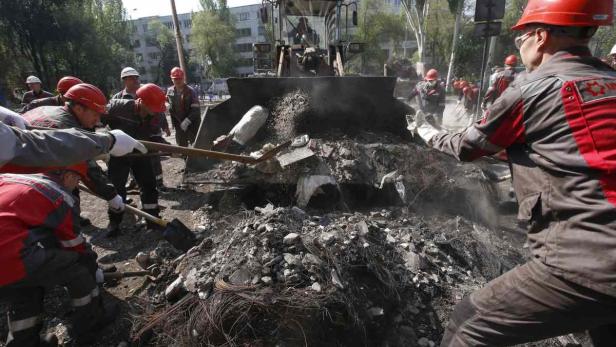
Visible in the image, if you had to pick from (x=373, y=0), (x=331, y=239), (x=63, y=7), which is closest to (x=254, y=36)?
(x=373, y=0)

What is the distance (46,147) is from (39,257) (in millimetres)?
620

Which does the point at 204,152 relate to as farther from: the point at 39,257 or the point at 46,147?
the point at 39,257

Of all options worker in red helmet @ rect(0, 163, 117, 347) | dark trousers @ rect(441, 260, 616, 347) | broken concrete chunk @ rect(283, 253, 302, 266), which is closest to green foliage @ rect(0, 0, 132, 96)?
worker in red helmet @ rect(0, 163, 117, 347)

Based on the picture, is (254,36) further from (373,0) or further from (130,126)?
(130,126)

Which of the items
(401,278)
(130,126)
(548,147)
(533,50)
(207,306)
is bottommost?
(401,278)

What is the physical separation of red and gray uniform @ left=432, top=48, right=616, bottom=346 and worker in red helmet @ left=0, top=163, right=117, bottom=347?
2239 millimetres

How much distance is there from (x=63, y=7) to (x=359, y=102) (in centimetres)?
2017

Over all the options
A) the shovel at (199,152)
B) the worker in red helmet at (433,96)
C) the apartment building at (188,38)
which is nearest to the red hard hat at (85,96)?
the shovel at (199,152)

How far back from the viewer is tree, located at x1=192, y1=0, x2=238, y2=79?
123 ft

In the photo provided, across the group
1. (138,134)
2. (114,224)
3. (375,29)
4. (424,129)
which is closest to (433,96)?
(424,129)

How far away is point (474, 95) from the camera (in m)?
11.2

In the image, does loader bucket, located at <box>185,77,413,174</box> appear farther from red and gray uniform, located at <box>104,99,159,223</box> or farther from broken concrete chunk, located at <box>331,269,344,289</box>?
broken concrete chunk, located at <box>331,269,344,289</box>

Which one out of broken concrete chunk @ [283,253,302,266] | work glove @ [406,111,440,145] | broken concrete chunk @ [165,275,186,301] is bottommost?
broken concrete chunk @ [165,275,186,301]

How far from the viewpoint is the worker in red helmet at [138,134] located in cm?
374
